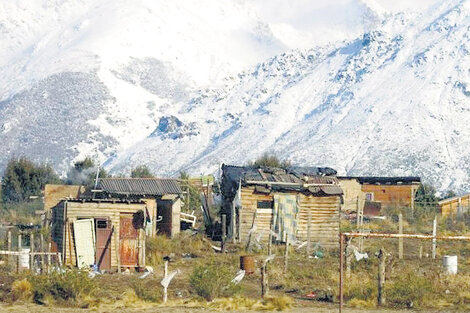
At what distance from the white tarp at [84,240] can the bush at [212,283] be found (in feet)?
30.4

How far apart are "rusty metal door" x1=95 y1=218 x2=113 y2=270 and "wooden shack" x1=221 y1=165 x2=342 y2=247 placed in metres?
11.4

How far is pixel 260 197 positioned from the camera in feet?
179

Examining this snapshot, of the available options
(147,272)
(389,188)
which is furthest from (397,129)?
(147,272)

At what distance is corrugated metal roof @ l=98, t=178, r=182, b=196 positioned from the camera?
182 ft

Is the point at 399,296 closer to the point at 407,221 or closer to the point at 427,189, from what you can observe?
the point at 407,221

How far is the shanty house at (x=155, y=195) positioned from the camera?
5416cm

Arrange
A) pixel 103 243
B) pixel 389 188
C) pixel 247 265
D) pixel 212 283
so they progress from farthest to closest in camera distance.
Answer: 1. pixel 389 188
2. pixel 103 243
3. pixel 247 265
4. pixel 212 283

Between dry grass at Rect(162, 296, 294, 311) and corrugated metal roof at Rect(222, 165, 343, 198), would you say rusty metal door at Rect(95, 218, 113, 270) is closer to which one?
dry grass at Rect(162, 296, 294, 311)

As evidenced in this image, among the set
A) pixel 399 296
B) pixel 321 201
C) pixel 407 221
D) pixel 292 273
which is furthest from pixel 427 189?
pixel 399 296

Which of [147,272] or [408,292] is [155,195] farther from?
[408,292]

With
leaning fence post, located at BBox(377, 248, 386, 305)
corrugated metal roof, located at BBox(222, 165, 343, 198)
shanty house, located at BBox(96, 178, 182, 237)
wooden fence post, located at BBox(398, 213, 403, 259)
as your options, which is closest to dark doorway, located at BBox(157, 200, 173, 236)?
shanty house, located at BBox(96, 178, 182, 237)

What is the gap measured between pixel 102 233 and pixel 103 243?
37cm

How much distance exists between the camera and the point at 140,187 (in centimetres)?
5631

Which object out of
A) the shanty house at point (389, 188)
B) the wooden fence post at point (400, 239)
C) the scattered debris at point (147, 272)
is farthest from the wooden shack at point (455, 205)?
the scattered debris at point (147, 272)
